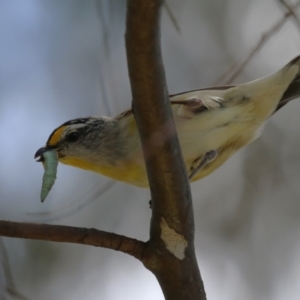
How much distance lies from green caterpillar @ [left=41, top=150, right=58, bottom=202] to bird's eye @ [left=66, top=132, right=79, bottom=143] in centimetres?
16

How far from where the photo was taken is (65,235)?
1707 mm

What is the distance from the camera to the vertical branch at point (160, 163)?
1.31m

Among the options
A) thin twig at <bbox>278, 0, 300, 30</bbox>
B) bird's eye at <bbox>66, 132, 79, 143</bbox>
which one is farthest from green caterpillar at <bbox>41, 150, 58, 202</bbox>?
thin twig at <bbox>278, 0, 300, 30</bbox>

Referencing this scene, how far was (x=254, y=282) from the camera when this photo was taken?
14.3 ft

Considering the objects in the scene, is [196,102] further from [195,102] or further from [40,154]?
[40,154]

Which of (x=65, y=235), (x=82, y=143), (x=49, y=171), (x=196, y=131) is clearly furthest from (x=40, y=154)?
(x=65, y=235)

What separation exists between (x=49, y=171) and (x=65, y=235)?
15.4 inches

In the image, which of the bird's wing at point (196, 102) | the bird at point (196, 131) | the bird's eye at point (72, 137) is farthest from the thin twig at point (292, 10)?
the bird's eye at point (72, 137)

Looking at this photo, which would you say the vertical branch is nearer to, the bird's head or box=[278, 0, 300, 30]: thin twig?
the bird's head

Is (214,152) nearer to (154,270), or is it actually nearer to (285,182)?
(154,270)

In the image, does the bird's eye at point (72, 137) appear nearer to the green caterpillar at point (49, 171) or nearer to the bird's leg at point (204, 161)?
the green caterpillar at point (49, 171)

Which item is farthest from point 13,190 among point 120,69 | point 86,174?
point 120,69

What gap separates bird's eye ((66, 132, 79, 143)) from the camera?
2604mm

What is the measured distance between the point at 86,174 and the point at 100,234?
2.64 metres
